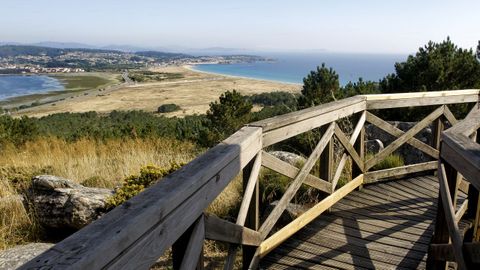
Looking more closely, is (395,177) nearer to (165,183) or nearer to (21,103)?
(165,183)

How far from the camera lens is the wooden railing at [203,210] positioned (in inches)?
43.9

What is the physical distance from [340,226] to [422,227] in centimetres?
79

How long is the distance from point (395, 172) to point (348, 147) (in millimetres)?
1188

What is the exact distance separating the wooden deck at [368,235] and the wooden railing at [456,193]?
419 millimetres

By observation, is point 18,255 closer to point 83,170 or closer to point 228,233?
point 228,233

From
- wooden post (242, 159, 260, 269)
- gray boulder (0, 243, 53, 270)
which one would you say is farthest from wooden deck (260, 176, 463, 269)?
gray boulder (0, 243, 53, 270)

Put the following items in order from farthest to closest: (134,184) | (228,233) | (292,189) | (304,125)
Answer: (134,184) → (304,125) → (292,189) → (228,233)

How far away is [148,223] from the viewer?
4.33 feet

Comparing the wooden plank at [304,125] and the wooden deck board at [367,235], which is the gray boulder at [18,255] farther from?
the wooden plank at [304,125]

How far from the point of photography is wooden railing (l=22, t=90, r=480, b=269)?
3.66 ft

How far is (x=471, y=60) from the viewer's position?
34.1 ft

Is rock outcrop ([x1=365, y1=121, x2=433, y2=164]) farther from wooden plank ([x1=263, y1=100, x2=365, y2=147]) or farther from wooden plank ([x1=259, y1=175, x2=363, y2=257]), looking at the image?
wooden plank ([x1=263, y1=100, x2=365, y2=147])

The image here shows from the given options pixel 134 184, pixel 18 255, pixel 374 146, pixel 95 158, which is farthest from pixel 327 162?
pixel 95 158

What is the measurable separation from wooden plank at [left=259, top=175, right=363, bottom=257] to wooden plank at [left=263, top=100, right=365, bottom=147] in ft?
2.68
